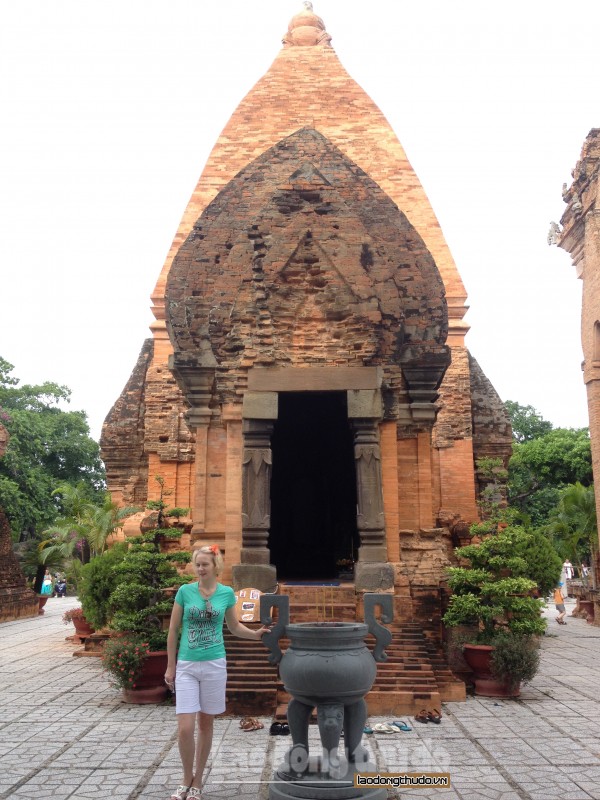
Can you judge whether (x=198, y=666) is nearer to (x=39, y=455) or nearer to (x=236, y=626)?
(x=236, y=626)

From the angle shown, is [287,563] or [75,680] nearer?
[75,680]

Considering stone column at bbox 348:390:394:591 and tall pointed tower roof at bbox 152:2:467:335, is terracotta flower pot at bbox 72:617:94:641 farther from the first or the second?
stone column at bbox 348:390:394:591

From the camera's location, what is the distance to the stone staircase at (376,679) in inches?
282

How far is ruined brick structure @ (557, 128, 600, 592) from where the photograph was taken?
16.7 m

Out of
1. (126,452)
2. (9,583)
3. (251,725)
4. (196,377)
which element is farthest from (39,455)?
(251,725)

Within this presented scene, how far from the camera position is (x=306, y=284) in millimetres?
9219

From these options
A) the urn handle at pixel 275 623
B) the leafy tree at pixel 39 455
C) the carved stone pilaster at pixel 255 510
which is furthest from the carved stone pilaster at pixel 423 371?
the leafy tree at pixel 39 455

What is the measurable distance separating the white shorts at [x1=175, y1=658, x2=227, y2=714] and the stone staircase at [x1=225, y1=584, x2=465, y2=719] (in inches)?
106

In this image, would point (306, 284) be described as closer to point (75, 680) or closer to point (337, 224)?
point (337, 224)

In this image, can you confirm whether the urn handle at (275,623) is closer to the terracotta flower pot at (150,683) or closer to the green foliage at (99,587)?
the terracotta flower pot at (150,683)

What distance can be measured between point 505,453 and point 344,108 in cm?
906

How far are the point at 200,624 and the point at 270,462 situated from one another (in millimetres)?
4160

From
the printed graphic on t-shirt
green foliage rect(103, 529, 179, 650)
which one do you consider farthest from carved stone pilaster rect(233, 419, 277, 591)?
the printed graphic on t-shirt

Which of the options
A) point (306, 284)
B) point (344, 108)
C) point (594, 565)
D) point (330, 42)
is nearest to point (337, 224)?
point (306, 284)
